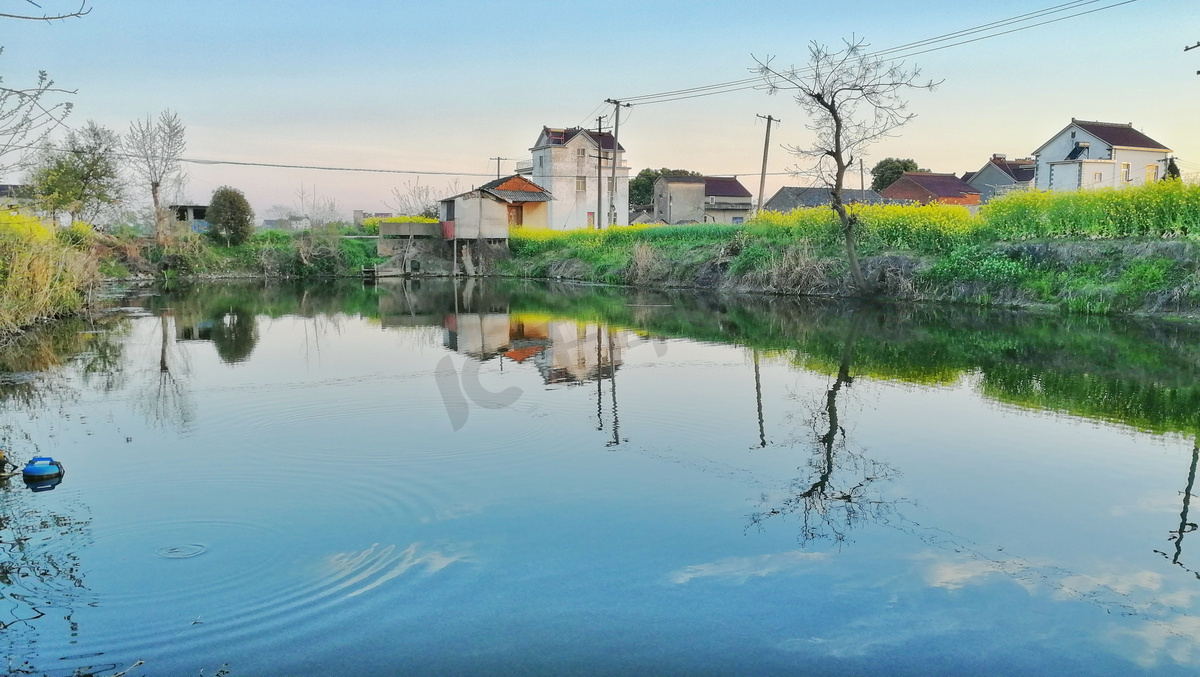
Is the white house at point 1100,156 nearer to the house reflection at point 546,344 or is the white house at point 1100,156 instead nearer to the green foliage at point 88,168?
the house reflection at point 546,344

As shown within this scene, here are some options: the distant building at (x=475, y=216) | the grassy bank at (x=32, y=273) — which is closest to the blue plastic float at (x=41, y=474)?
the grassy bank at (x=32, y=273)

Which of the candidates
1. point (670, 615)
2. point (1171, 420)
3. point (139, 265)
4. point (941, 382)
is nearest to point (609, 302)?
point (941, 382)

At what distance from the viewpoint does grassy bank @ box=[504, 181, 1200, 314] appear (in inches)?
Result: 683

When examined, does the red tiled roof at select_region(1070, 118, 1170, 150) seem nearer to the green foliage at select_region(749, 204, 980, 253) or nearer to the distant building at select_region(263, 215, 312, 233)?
the green foliage at select_region(749, 204, 980, 253)

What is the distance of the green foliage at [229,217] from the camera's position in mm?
38784

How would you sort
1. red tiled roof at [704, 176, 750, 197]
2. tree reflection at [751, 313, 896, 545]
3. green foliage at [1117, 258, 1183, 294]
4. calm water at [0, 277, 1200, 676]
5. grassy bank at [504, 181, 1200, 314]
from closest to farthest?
1. calm water at [0, 277, 1200, 676]
2. tree reflection at [751, 313, 896, 545]
3. green foliage at [1117, 258, 1183, 294]
4. grassy bank at [504, 181, 1200, 314]
5. red tiled roof at [704, 176, 750, 197]

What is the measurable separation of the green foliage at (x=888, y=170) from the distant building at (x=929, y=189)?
818 cm

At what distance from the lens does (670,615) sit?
423cm

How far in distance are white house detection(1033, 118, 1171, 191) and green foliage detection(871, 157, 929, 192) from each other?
39.7 feet

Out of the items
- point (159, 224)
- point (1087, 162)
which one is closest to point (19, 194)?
point (159, 224)

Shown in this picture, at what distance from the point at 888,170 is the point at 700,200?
1292 centimetres

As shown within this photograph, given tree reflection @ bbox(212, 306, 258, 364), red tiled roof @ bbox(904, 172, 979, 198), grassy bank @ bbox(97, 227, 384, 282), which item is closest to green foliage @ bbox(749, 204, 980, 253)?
tree reflection @ bbox(212, 306, 258, 364)

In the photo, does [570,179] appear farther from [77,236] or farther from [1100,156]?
[77,236]

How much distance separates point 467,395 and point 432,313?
38.5 feet
